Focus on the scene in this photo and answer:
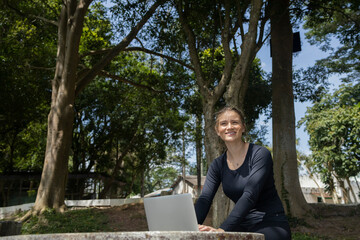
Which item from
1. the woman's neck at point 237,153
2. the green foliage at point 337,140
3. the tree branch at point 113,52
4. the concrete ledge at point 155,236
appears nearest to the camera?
the concrete ledge at point 155,236

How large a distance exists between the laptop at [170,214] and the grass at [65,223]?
679 cm

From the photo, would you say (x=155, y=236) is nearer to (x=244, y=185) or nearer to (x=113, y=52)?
(x=244, y=185)

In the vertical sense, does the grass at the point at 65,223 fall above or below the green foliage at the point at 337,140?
below

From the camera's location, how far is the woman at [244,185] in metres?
1.93

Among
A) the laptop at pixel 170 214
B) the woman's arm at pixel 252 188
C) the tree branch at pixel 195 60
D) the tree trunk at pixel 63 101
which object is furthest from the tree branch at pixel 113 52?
the laptop at pixel 170 214

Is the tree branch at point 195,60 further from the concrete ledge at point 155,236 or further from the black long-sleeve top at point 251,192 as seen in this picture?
the concrete ledge at point 155,236

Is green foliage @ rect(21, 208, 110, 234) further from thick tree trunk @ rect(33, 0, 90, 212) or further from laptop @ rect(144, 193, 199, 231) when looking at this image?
laptop @ rect(144, 193, 199, 231)

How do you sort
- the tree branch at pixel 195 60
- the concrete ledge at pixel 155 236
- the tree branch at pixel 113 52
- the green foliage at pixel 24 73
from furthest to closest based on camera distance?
the green foliage at pixel 24 73
the tree branch at pixel 113 52
the tree branch at pixel 195 60
the concrete ledge at pixel 155 236

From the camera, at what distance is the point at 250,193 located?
196 cm

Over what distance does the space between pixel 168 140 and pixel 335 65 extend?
1147 cm

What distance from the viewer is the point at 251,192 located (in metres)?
1.96

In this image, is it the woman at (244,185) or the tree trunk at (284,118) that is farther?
the tree trunk at (284,118)

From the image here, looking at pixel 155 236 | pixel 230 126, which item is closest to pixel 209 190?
pixel 230 126

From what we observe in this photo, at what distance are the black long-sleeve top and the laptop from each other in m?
0.33
